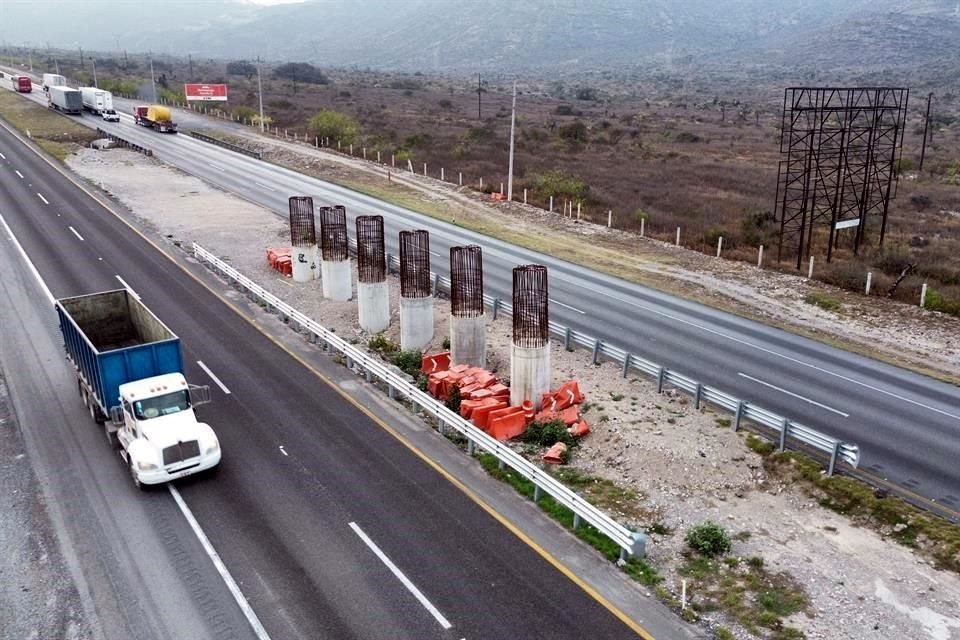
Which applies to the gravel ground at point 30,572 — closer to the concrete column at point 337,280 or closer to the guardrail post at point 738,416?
the concrete column at point 337,280

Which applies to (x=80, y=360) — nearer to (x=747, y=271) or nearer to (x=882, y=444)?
(x=882, y=444)

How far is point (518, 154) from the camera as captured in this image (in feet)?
239

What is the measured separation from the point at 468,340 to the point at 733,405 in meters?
7.81

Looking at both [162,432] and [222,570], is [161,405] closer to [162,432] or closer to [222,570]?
[162,432]

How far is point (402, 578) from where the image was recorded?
13.2m

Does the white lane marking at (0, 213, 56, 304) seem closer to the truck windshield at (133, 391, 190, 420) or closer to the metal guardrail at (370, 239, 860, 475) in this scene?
the truck windshield at (133, 391, 190, 420)

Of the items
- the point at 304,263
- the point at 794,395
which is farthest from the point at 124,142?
the point at 794,395

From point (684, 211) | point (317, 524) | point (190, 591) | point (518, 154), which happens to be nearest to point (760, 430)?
point (317, 524)

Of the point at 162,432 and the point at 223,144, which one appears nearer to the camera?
the point at 162,432

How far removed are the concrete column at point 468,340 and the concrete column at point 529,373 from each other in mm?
2782

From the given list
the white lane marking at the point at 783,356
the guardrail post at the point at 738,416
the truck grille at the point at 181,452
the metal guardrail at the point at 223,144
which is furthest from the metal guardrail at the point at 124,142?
the guardrail post at the point at 738,416

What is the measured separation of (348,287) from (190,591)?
59.3ft

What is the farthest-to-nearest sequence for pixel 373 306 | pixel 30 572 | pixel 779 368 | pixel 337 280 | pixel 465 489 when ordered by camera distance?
pixel 337 280, pixel 373 306, pixel 779 368, pixel 465 489, pixel 30 572

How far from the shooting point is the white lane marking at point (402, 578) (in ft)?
40.3
